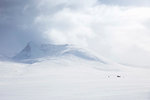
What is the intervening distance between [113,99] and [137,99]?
115 inches

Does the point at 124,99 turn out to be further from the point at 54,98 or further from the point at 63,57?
the point at 63,57

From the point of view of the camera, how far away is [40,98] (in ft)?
86.5

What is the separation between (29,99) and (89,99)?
7.36 meters

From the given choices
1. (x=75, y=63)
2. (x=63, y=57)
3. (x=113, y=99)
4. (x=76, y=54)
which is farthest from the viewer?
(x=76, y=54)

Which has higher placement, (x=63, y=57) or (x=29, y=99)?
(x=63, y=57)

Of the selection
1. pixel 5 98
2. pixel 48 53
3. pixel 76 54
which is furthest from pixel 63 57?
pixel 5 98

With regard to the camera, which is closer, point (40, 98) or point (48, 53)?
point (40, 98)

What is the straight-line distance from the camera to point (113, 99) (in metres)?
25.0

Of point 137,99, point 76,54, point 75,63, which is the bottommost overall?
point 137,99

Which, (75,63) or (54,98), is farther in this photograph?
(75,63)

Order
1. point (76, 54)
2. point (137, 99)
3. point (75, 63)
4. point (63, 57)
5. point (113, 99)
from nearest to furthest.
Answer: point (137, 99), point (113, 99), point (75, 63), point (63, 57), point (76, 54)

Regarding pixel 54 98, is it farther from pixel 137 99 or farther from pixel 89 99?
pixel 137 99

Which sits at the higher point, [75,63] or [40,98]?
[75,63]

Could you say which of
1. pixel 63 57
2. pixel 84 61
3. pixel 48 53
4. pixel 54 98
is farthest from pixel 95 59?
pixel 54 98
